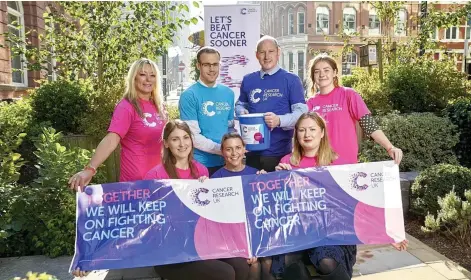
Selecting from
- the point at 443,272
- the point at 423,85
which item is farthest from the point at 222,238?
the point at 423,85

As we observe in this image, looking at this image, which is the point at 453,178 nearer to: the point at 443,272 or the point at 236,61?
the point at 443,272

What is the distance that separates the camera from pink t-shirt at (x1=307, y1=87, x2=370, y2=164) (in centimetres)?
360

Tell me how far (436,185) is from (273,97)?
250cm

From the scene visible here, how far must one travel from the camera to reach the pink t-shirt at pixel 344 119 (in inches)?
142

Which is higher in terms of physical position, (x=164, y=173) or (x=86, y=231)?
(x=164, y=173)

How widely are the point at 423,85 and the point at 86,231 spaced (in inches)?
282

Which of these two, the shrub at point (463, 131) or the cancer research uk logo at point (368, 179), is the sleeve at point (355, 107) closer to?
the cancer research uk logo at point (368, 179)

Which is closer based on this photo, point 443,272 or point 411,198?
point 443,272

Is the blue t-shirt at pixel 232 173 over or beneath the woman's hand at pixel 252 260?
over

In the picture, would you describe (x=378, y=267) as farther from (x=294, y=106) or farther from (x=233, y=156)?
(x=233, y=156)

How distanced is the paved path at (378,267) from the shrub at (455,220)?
277mm

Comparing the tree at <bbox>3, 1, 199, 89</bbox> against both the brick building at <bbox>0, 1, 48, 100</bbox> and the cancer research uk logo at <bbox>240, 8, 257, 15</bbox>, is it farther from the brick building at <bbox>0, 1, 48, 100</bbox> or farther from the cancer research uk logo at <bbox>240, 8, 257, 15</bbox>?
the brick building at <bbox>0, 1, 48, 100</bbox>

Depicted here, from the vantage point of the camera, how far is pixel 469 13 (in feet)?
28.8

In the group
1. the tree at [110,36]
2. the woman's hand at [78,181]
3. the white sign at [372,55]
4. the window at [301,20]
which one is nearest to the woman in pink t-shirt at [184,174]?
the woman's hand at [78,181]
